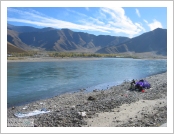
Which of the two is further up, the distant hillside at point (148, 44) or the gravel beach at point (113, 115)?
the distant hillside at point (148, 44)

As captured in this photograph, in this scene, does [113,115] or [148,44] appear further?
[148,44]

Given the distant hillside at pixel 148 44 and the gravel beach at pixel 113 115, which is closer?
the gravel beach at pixel 113 115

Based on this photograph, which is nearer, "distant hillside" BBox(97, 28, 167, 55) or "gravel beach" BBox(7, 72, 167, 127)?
"gravel beach" BBox(7, 72, 167, 127)

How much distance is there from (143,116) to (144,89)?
649 centimetres

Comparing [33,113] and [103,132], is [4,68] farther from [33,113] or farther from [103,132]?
[33,113]

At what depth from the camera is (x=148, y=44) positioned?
174 meters

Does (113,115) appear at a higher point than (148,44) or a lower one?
lower

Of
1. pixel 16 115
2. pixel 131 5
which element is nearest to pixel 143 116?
pixel 131 5

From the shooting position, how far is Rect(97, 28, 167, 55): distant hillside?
6151 inches

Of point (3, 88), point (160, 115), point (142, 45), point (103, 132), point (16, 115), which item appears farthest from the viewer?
point (142, 45)

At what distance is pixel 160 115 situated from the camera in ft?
27.6

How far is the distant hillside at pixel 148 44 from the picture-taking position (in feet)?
513

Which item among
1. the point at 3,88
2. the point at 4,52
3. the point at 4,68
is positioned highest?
the point at 4,52

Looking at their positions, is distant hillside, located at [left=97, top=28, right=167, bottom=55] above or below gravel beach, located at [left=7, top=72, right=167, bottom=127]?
above
